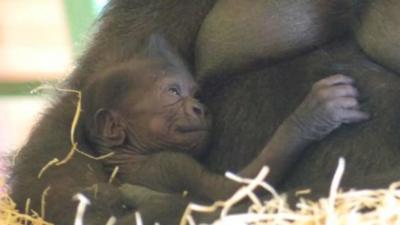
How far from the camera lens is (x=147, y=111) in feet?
6.02

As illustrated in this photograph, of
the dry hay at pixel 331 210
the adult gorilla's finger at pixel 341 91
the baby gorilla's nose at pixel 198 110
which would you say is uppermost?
the baby gorilla's nose at pixel 198 110

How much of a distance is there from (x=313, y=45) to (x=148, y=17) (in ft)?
1.23

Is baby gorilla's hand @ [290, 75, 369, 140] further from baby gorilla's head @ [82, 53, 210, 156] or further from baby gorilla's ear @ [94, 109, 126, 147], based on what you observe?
baby gorilla's ear @ [94, 109, 126, 147]

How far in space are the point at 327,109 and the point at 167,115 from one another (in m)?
0.33

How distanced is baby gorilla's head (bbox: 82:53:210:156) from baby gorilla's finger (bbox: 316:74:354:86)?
0.25 meters

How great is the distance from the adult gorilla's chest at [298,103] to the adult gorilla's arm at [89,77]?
0.15 metres

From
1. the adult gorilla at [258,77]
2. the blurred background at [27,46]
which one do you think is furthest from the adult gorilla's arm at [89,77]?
the blurred background at [27,46]

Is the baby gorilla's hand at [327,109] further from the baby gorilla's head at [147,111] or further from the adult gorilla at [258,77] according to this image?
the baby gorilla's head at [147,111]

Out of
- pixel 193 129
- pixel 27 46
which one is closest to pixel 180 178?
pixel 193 129

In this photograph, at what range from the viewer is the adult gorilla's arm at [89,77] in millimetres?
1795

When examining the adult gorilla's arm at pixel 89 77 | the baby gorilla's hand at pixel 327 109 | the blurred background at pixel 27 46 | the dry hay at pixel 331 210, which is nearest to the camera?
the dry hay at pixel 331 210

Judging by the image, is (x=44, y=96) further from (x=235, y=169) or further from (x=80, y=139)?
(x=235, y=169)

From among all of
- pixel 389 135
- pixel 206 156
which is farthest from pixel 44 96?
pixel 389 135

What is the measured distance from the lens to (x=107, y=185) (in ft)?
5.65
